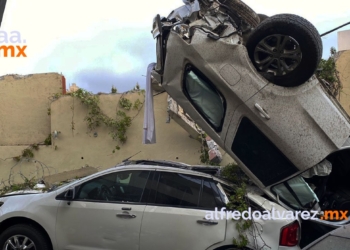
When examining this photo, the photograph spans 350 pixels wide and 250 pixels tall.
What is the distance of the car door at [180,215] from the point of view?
4691mm

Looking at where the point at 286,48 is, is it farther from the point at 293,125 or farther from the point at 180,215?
the point at 180,215

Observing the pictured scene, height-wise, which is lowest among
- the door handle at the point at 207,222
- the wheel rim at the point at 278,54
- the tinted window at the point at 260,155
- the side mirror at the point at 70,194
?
the door handle at the point at 207,222

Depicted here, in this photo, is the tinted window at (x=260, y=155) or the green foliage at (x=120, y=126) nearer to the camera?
the tinted window at (x=260, y=155)

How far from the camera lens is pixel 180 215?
15.6 feet

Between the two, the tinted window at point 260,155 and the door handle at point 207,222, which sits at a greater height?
the tinted window at point 260,155

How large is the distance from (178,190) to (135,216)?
24.6 inches

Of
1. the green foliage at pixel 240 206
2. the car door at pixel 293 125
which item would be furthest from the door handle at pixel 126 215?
the car door at pixel 293 125

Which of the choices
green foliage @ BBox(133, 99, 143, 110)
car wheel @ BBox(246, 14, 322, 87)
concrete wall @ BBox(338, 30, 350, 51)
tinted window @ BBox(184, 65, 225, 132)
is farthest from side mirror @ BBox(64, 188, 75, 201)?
concrete wall @ BBox(338, 30, 350, 51)

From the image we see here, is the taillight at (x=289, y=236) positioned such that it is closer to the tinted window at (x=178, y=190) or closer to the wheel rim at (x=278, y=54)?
the tinted window at (x=178, y=190)

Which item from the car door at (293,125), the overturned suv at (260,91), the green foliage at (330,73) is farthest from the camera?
the green foliage at (330,73)

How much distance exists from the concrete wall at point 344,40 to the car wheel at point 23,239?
10656 mm

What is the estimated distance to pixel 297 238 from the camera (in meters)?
4.69

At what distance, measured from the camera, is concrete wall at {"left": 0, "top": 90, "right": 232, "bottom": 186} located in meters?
10.0

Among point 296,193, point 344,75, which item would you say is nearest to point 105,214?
point 296,193
